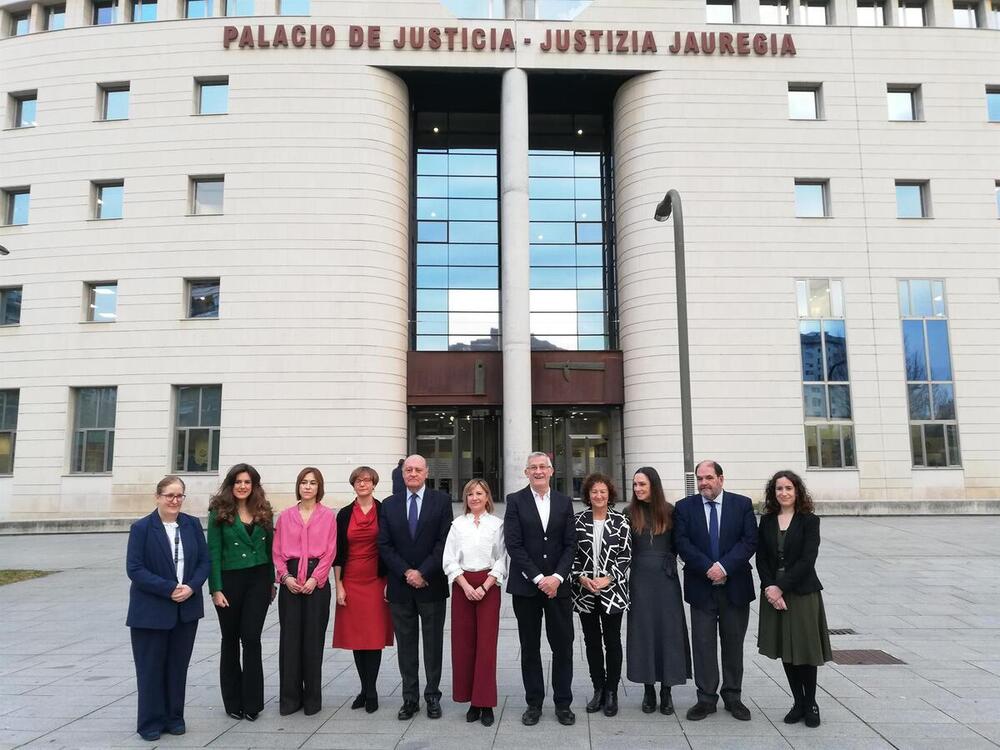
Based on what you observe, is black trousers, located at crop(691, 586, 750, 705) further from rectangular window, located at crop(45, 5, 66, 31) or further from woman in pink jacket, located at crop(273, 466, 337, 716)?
rectangular window, located at crop(45, 5, 66, 31)

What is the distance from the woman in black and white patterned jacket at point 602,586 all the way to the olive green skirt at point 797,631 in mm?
1129

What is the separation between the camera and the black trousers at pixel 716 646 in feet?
18.1

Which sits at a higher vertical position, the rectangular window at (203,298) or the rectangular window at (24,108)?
the rectangular window at (24,108)

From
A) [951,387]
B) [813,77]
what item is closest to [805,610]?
[951,387]

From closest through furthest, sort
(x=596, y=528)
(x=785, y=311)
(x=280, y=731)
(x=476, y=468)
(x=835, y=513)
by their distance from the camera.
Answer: (x=280, y=731) < (x=596, y=528) < (x=835, y=513) < (x=785, y=311) < (x=476, y=468)

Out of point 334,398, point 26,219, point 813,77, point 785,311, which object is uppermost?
point 813,77

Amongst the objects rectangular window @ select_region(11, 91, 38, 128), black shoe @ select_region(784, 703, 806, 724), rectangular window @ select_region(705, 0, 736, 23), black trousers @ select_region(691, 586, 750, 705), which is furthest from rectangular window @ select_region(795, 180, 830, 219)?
rectangular window @ select_region(11, 91, 38, 128)

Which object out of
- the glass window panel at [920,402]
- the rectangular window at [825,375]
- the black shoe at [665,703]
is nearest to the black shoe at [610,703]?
the black shoe at [665,703]

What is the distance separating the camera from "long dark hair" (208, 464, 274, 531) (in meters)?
5.57

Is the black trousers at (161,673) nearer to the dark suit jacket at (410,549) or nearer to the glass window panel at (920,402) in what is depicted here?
the dark suit jacket at (410,549)

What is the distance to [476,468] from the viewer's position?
1085 inches

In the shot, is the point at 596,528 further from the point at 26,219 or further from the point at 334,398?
the point at 26,219

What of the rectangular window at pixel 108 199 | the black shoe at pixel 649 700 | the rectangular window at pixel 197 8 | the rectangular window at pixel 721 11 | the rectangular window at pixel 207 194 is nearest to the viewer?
the black shoe at pixel 649 700

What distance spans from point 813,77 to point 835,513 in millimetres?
15548
